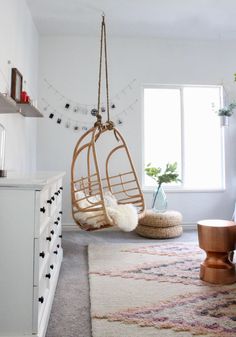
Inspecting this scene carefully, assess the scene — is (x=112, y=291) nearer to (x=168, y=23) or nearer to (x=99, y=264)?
(x=99, y=264)

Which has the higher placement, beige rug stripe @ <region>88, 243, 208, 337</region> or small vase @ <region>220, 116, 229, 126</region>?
small vase @ <region>220, 116, 229, 126</region>

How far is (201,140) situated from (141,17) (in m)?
1.96

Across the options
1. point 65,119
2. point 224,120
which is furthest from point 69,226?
A: point 224,120

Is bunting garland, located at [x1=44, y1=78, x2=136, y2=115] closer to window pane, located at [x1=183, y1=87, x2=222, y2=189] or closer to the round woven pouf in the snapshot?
window pane, located at [x1=183, y1=87, x2=222, y2=189]

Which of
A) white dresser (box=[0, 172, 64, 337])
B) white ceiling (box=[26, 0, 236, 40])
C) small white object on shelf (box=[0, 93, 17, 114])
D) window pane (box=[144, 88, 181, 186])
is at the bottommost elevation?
white dresser (box=[0, 172, 64, 337])

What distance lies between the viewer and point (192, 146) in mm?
4480

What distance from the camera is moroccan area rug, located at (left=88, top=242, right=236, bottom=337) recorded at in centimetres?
160

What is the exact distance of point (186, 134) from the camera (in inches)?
176

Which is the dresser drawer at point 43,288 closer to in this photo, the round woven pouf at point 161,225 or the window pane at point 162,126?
the round woven pouf at point 161,225

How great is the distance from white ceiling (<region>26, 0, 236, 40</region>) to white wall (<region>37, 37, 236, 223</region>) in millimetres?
162

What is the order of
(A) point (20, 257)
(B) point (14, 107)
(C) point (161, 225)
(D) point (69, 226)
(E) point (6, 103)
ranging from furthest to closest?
(D) point (69, 226)
(C) point (161, 225)
(B) point (14, 107)
(E) point (6, 103)
(A) point (20, 257)

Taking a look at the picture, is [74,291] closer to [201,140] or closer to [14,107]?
[14,107]

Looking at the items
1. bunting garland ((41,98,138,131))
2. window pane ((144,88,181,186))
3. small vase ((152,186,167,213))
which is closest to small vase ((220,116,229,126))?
window pane ((144,88,181,186))

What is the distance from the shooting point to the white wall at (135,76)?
422cm
